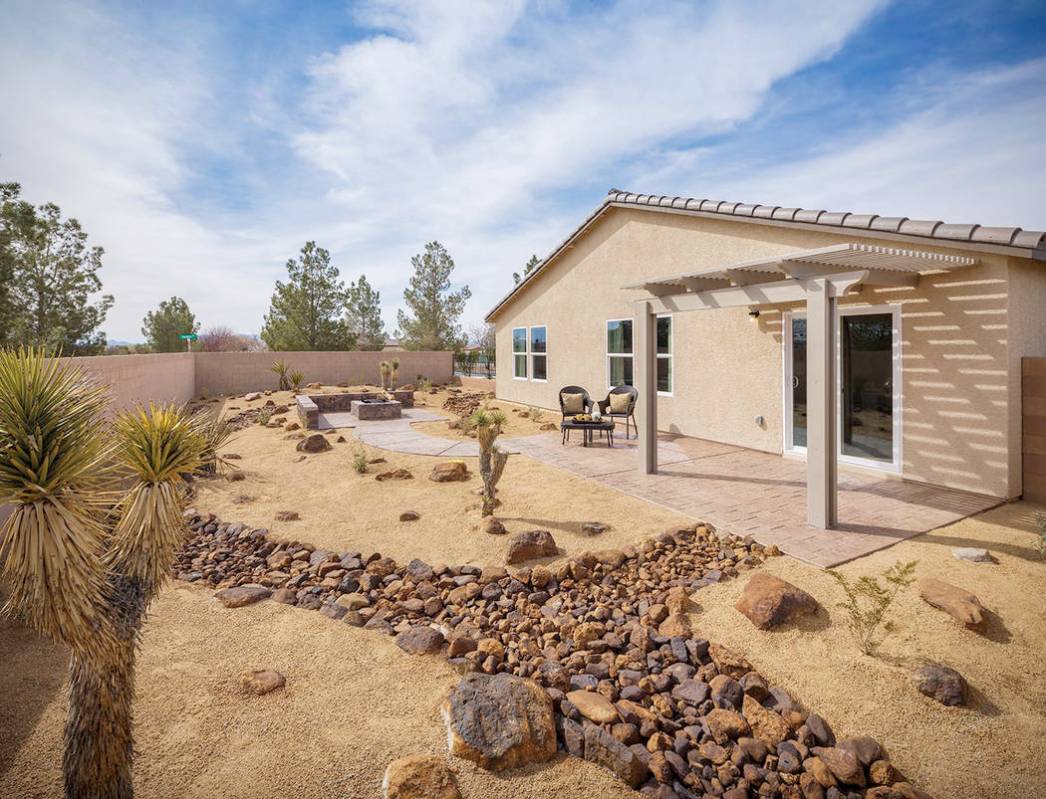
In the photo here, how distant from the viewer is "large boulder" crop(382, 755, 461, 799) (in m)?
2.54

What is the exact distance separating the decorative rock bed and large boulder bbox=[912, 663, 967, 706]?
2.50ft

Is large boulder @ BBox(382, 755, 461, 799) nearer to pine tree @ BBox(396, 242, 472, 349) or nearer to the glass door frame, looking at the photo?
the glass door frame

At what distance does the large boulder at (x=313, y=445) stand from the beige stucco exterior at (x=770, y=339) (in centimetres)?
681

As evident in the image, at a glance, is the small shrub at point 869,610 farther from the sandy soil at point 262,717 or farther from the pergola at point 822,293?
the sandy soil at point 262,717

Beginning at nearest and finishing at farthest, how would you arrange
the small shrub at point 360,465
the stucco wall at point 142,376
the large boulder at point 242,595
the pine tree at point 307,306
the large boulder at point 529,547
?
the large boulder at point 242,595 → the large boulder at point 529,547 → the small shrub at point 360,465 → the stucco wall at point 142,376 → the pine tree at point 307,306

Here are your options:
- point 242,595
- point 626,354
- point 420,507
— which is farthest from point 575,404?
point 242,595

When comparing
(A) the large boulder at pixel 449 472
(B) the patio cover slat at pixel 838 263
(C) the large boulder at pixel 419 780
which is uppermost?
(B) the patio cover slat at pixel 838 263

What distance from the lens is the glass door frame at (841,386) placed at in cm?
721

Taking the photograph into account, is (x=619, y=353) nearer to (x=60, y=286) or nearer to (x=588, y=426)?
(x=588, y=426)

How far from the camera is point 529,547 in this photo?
530 centimetres

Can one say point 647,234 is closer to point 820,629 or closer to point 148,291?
point 820,629

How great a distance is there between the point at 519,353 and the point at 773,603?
46.5ft

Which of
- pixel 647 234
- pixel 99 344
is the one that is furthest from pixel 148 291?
pixel 647 234

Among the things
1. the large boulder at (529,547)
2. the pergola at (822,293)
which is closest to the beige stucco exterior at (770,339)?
the pergola at (822,293)
